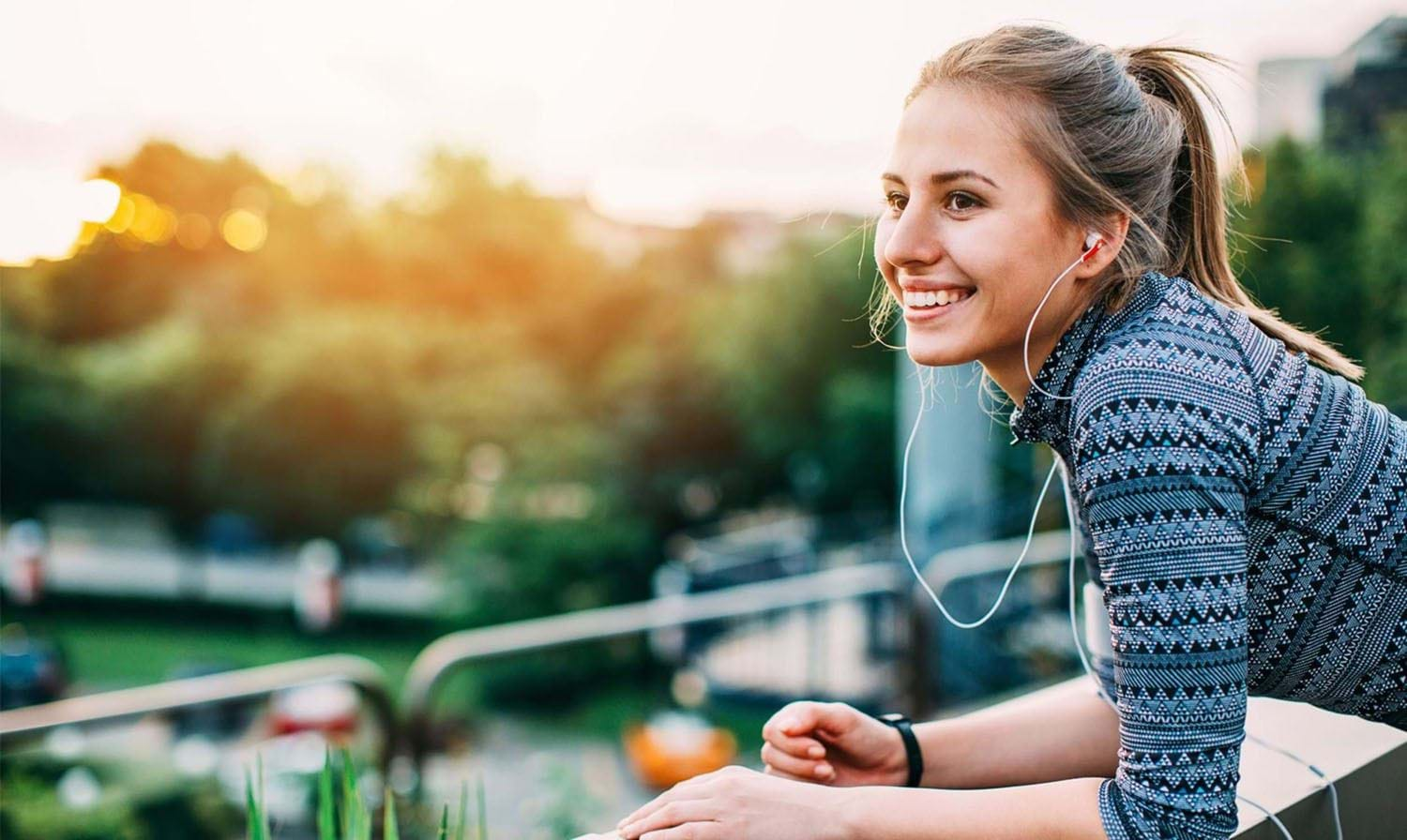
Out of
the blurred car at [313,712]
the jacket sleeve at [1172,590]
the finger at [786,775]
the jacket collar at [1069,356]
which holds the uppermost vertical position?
the jacket collar at [1069,356]

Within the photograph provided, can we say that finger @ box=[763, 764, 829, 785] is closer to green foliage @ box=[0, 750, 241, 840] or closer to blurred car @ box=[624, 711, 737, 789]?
green foliage @ box=[0, 750, 241, 840]

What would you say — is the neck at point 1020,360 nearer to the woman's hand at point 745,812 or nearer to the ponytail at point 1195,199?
the ponytail at point 1195,199

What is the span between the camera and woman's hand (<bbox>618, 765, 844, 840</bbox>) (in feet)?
2.96

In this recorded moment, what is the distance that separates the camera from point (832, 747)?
44.4 inches

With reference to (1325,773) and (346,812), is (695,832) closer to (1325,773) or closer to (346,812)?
(346,812)

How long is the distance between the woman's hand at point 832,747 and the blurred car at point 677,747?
7.54 m

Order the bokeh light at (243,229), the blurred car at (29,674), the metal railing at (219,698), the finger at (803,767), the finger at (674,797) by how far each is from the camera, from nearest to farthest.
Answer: the finger at (674,797) → the finger at (803,767) → the metal railing at (219,698) → the blurred car at (29,674) → the bokeh light at (243,229)

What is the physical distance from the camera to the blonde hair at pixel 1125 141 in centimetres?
99

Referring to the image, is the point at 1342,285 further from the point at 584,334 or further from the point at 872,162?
the point at 584,334

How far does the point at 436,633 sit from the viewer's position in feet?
57.2

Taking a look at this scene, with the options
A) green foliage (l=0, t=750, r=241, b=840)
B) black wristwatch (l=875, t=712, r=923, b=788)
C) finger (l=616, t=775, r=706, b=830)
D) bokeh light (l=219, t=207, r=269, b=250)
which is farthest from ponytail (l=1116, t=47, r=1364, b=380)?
bokeh light (l=219, t=207, r=269, b=250)

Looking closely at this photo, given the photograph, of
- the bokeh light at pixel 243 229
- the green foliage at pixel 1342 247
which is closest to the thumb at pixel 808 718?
the green foliage at pixel 1342 247

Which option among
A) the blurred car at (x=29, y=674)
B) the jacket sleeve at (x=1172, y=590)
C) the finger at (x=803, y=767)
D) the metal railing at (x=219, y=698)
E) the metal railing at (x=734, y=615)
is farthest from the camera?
the blurred car at (x=29, y=674)

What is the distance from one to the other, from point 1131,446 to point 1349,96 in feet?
15.9
